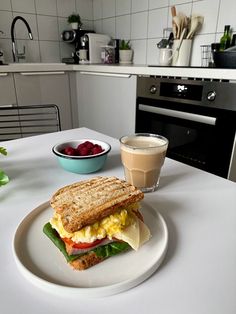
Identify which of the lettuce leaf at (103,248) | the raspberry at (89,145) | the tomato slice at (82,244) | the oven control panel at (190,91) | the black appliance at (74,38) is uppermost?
the black appliance at (74,38)

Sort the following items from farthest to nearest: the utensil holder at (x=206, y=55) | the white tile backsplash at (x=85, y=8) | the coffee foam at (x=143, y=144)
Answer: the white tile backsplash at (x=85, y=8)
the utensil holder at (x=206, y=55)
the coffee foam at (x=143, y=144)

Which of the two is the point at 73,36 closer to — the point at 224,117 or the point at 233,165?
the point at 224,117

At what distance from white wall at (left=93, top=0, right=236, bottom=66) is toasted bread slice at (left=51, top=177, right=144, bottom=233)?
1687mm

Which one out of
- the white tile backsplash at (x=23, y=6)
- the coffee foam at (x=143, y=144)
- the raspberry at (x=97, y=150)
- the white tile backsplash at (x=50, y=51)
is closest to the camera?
the coffee foam at (x=143, y=144)

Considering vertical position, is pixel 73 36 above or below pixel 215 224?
above

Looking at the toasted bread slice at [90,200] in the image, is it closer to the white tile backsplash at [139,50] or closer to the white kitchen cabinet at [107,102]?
the white kitchen cabinet at [107,102]

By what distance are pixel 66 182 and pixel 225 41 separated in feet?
4.90

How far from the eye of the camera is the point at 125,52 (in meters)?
2.36

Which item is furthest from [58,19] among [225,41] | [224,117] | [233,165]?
[233,165]

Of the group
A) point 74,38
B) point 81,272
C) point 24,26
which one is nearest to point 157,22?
point 74,38

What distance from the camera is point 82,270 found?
1.14 feet

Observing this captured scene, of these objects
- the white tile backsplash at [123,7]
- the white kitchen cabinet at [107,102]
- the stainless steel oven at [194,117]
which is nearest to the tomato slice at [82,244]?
the stainless steel oven at [194,117]

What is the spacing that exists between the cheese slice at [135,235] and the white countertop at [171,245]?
0.04 metres

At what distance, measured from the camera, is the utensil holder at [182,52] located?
1820 mm
